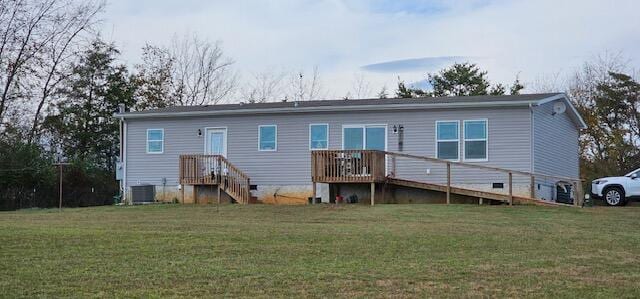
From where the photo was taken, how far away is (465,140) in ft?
73.1

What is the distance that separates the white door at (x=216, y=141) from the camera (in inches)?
966

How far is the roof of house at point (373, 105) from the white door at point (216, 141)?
64 centimetres

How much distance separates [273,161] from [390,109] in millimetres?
3918

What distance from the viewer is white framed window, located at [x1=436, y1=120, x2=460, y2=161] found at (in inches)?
880

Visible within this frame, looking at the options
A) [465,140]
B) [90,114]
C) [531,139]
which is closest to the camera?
[531,139]

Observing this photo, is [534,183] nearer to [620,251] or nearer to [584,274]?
[620,251]

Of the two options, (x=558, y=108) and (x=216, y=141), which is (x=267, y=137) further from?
(x=558, y=108)

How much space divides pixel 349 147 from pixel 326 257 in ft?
44.0

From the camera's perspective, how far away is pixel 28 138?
34.4 metres

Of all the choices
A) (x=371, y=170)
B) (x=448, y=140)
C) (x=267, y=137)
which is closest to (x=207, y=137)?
(x=267, y=137)

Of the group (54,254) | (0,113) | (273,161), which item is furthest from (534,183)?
(0,113)

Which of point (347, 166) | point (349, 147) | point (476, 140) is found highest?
Answer: point (476, 140)

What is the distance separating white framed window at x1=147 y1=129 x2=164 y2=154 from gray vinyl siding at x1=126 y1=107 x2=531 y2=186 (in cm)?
15

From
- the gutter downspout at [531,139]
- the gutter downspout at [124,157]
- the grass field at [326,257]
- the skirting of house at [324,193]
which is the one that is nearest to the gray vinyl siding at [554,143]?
the gutter downspout at [531,139]
